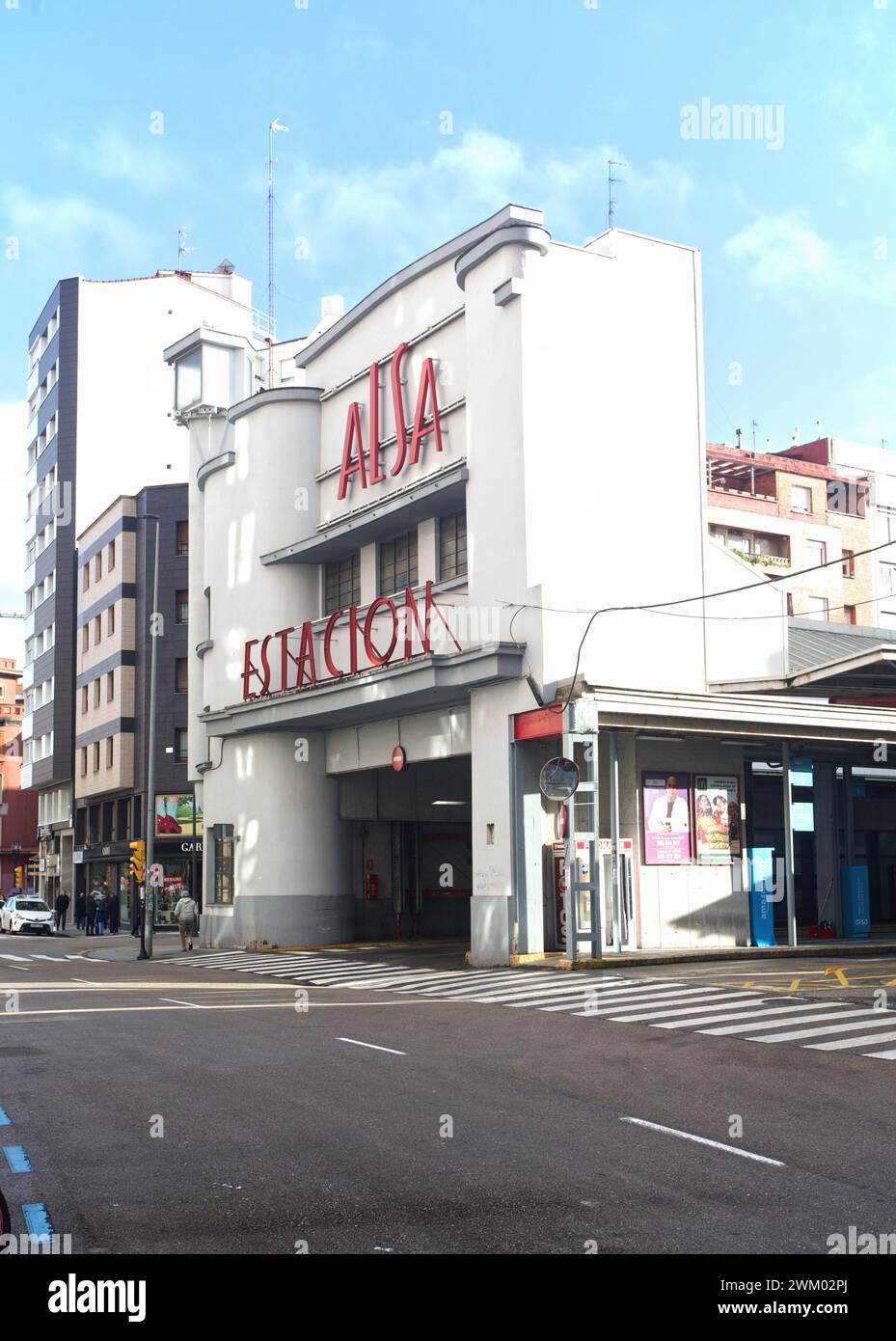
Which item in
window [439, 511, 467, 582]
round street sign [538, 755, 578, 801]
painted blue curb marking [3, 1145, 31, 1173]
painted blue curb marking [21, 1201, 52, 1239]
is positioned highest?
window [439, 511, 467, 582]

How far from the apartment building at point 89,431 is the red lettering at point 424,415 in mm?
45169

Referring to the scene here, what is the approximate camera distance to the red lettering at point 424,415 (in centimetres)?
3069

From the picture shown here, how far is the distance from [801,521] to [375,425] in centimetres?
4933

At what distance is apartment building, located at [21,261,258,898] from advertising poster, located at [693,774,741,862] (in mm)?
50784

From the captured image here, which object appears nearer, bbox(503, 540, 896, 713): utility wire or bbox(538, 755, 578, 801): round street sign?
bbox(538, 755, 578, 801): round street sign

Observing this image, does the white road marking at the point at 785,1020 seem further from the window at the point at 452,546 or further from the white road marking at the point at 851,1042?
the window at the point at 452,546

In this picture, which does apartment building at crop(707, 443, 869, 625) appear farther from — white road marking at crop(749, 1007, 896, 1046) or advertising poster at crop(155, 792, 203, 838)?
white road marking at crop(749, 1007, 896, 1046)

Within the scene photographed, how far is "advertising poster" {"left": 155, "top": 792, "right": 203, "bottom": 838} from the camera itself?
200ft

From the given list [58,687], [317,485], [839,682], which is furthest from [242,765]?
[58,687]

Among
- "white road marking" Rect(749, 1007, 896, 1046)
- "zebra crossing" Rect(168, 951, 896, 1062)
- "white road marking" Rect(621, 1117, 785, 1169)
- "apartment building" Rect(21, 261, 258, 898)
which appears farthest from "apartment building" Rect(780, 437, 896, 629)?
"white road marking" Rect(621, 1117, 785, 1169)

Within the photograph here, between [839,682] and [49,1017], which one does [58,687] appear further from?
[49,1017]
